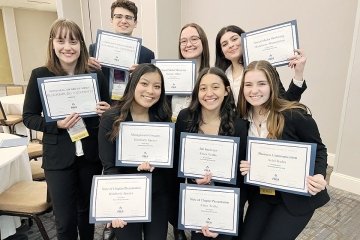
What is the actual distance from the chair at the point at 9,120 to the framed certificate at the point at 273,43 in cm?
482

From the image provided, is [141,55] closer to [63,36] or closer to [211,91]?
[63,36]

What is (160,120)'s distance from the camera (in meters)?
1.87

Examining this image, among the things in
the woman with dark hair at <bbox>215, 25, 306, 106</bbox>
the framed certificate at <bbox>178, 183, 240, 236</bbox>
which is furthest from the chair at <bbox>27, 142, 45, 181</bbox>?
the woman with dark hair at <bbox>215, 25, 306, 106</bbox>

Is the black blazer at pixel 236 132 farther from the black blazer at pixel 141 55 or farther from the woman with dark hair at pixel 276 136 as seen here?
the black blazer at pixel 141 55

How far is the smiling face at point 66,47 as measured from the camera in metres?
1.71

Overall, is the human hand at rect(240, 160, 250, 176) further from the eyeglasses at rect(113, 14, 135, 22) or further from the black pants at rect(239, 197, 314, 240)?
the eyeglasses at rect(113, 14, 135, 22)

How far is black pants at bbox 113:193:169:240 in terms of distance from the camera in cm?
176

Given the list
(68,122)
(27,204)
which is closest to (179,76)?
(68,122)

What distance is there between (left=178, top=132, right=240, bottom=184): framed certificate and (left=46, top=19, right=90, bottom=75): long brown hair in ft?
2.71

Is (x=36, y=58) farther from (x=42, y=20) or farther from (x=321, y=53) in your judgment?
(x=321, y=53)

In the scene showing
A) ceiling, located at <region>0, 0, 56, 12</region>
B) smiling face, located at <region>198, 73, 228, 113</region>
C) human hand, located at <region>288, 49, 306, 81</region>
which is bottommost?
smiling face, located at <region>198, 73, 228, 113</region>

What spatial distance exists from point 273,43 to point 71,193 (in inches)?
67.5

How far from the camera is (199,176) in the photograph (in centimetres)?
170

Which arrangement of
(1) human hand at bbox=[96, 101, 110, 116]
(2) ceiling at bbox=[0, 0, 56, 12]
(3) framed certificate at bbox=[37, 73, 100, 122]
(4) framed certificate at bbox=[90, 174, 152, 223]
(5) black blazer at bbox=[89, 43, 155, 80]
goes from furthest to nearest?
(2) ceiling at bbox=[0, 0, 56, 12], (5) black blazer at bbox=[89, 43, 155, 80], (1) human hand at bbox=[96, 101, 110, 116], (3) framed certificate at bbox=[37, 73, 100, 122], (4) framed certificate at bbox=[90, 174, 152, 223]
